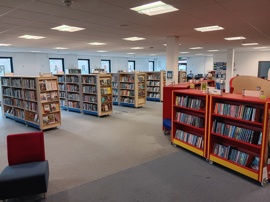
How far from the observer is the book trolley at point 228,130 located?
3.13 m

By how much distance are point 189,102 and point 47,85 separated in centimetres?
420

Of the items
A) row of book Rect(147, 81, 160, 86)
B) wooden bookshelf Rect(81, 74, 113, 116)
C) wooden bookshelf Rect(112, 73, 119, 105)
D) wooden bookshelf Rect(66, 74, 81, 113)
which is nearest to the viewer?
wooden bookshelf Rect(81, 74, 113, 116)

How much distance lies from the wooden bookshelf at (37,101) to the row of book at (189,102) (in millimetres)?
3859

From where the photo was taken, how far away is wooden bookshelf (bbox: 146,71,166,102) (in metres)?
11.0

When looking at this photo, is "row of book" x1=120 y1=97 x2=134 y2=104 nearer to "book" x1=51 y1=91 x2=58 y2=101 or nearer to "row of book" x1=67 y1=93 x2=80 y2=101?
"row of book" x1=67 y1=93 x2=80 y2=101

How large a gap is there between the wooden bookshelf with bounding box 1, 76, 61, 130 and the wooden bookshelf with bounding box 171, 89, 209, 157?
3.77 metres

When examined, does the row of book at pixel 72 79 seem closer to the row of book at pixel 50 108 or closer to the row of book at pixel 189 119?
the row of book at pixel 50 108

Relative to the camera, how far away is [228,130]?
3.60 metres

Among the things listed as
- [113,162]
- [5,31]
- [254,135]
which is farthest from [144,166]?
[5,31]

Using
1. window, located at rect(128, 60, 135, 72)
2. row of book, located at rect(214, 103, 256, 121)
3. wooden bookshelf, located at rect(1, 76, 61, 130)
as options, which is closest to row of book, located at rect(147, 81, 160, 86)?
wooden bookshelf, located at rect(1, 76, 61, 130)

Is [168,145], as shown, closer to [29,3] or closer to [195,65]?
[29,3]

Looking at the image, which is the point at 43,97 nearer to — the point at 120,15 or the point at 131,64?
the point at 120,15

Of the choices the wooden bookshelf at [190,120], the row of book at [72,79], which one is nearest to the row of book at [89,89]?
the row of book at [72,79]

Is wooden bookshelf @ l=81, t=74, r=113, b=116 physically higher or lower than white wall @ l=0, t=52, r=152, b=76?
lower
